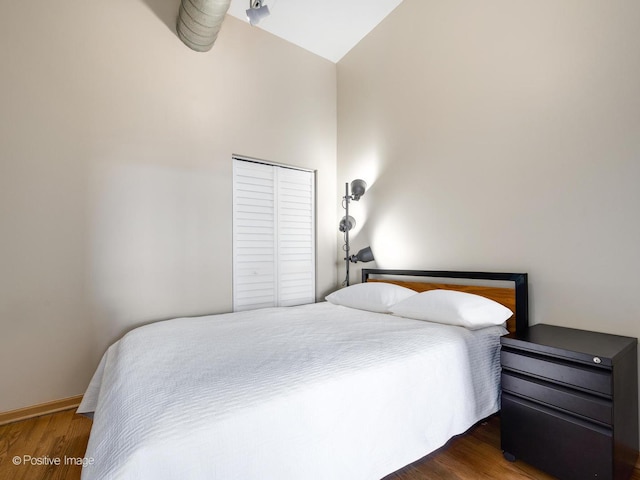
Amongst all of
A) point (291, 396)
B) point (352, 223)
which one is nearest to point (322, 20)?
point (352, 223)

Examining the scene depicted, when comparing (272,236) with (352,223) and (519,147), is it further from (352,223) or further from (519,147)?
(519,147)

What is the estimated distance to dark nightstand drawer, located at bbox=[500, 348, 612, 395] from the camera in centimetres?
121

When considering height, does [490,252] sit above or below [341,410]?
above

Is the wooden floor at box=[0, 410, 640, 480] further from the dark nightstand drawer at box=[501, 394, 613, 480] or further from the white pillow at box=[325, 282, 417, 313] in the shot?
the white pillow at box=[325, 282, 417, 313]

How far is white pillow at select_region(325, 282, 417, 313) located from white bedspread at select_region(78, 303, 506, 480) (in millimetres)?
457

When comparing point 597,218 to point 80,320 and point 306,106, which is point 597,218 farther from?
point 80,320

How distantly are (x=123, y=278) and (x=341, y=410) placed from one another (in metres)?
1.93

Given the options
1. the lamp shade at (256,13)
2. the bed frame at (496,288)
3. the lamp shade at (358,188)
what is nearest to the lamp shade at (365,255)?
the bed frame at (496,288)

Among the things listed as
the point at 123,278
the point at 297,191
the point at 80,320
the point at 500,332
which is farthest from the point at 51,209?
the point at 500,332

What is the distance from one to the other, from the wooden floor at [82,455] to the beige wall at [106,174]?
287mm

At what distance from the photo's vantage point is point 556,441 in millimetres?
1315

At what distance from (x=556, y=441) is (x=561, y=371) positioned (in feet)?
1.00

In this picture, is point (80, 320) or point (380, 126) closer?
point (80, 320)

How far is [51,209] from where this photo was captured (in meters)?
2.03
